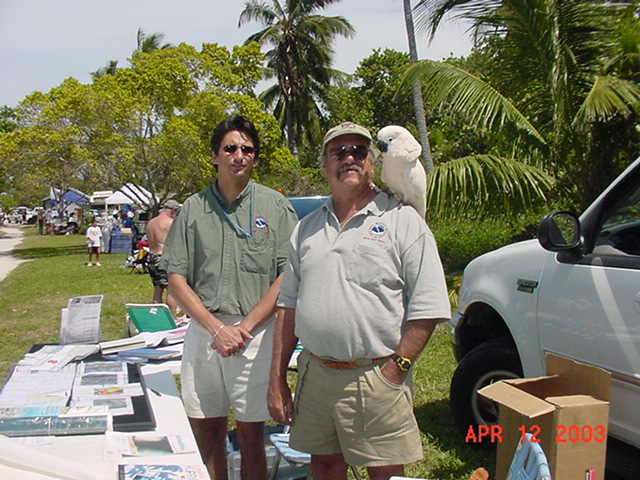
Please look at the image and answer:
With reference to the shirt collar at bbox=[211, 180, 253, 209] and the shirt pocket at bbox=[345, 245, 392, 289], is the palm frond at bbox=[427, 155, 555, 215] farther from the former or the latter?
the shirt pocket at bbox=[345, 245, 392, 289]

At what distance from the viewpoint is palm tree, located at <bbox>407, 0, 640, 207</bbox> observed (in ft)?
26.3

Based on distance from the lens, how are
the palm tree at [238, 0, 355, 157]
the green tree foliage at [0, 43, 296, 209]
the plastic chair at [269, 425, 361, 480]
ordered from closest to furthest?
the plastic chair at [269, 425, 361, 480] < the green tree foliage at [0, 43, 296, 209] < the palm tree at [238, 0, 355, 157]

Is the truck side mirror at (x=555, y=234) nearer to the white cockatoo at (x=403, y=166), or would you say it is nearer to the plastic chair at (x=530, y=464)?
the white cockatoo at (x=403, y=166)

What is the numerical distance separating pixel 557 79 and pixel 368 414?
7.02 meters

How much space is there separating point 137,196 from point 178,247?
22.2m

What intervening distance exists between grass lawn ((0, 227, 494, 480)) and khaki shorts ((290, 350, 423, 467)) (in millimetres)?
1540

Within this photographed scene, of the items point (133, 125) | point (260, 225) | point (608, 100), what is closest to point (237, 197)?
point (260, 225)

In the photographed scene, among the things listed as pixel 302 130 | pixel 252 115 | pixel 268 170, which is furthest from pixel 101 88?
pixel 302 130

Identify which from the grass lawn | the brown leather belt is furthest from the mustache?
the grass lawn

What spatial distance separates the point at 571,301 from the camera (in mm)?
2822

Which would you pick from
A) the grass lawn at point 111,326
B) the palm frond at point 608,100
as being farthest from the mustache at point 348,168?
the palm frond at point 608,100

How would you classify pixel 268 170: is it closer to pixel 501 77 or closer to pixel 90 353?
pixel 501 77
